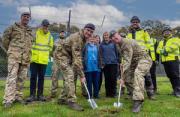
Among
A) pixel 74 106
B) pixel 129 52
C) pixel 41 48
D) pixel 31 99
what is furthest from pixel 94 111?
pixel 41 48

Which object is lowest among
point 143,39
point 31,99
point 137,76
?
point 31,99

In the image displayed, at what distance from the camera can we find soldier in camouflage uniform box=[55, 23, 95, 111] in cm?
Answer: 906

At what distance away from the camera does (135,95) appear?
923 centimetres

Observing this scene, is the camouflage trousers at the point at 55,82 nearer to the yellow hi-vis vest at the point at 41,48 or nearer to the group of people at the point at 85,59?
the group of people at the point at 85,59

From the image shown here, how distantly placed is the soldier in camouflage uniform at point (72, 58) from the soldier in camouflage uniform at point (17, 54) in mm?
921

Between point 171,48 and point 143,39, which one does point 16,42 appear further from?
point 171,48

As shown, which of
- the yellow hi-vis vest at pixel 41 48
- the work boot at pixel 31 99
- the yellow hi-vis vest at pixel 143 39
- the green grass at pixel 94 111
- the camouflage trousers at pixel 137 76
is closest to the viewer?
the green grass at pixel 94 111

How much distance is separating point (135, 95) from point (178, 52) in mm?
3376

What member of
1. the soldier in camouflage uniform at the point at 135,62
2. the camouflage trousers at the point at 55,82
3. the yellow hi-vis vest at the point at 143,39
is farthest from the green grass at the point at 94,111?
the yellow hi-vis vest at the point at 143,39

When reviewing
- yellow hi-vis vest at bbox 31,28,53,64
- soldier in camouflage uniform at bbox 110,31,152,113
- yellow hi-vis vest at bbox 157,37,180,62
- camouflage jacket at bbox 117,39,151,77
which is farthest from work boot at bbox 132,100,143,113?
yellow hi-vis vest at bbox 157,37,180,62

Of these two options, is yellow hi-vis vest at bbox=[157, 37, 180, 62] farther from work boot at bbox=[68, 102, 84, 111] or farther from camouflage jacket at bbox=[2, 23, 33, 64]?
camouflage jacket at bbox=[2, 23, 33, 64]

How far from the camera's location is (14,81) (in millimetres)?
9516

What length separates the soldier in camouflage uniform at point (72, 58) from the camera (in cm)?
906

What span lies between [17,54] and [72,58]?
143 centimetres
